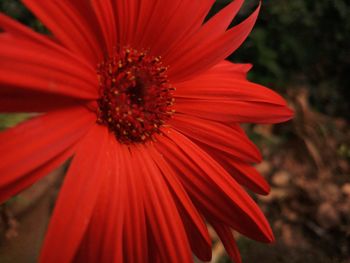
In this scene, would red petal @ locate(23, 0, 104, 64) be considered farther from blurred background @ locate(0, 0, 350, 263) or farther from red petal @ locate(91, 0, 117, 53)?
blurred background @ locate(0, 0, 350, 263)

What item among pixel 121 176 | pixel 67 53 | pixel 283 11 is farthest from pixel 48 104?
pixel 283 11

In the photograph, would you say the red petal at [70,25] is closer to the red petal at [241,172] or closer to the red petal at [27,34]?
the red petal at [27,34]

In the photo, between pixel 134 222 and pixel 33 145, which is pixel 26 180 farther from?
pixel 134 222

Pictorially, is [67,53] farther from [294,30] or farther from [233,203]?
[294,30]

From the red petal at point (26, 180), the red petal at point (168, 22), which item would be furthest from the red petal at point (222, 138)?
the red petal at point (26, 180)

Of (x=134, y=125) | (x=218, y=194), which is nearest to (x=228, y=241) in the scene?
(x=218, y=194)
